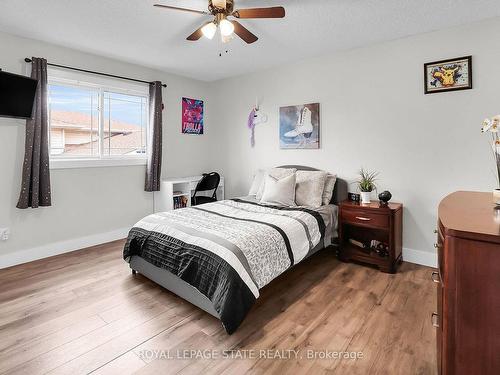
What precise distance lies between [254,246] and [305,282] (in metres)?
0.88

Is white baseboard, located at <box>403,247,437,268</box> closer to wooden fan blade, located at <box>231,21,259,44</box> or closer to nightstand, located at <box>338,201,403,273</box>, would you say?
nightstand, located at <box>338,201,403,273</box>

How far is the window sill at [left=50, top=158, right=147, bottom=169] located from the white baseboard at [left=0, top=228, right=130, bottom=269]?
92 centimetres

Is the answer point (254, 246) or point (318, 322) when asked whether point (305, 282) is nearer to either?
point (318, 322)

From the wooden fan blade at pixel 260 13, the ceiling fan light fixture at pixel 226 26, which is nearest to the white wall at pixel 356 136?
the wooden fan blade at pixel 260 13

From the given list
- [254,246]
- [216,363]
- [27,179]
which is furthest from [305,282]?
[27,179]

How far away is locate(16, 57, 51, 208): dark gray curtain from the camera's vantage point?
3.09 meters

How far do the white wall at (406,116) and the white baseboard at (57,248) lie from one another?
Result: 265cm

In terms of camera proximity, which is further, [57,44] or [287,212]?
[57,44]

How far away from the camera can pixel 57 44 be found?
330 centimetres

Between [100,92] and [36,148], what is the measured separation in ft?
3.68

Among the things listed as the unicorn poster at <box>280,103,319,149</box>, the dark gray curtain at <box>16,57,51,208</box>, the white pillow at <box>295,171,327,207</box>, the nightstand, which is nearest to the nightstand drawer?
the nightstand

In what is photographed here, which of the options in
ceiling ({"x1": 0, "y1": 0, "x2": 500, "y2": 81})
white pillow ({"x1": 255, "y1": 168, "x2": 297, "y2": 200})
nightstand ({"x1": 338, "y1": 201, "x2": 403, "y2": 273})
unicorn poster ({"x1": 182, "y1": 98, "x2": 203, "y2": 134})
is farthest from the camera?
unicorn poster ({"x1": 182, "y1": 98, "x2": 203, "y2": 134})

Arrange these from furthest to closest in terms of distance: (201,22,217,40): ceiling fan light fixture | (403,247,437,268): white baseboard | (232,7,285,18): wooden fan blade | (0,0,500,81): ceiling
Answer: (403,247,437,268): white baseboard → (0,0,500,81): ceiling → (201,22,217,40): ceiling fan light fixture → (232,7,285,18): wooden fan blade

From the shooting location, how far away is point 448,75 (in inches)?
112
